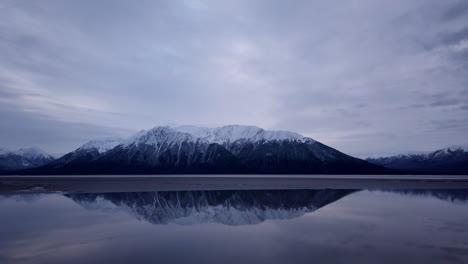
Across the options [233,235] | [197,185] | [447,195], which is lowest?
[233,235]

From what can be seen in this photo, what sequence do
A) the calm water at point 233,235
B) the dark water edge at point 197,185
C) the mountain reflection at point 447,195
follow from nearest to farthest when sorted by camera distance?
the calm water at point 233,235 → the mountain reflection at point 447,195 → the dark water edge at point 197,185

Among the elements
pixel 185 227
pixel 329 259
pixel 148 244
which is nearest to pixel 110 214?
pixel 185 227

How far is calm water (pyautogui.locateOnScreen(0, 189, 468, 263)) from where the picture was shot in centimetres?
1384

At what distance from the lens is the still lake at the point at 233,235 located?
13836 mm

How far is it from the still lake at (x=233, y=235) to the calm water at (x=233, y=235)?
0.15 feet

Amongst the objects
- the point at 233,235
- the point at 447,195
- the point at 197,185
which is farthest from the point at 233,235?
the point at 197,185

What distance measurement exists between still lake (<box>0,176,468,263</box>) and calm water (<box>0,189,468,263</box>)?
0.15ft

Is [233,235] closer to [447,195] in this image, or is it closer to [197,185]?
[447,195]

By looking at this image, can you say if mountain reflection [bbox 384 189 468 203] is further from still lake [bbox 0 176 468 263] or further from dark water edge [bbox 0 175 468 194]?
dark water edge [bbox 0 175 468 194]

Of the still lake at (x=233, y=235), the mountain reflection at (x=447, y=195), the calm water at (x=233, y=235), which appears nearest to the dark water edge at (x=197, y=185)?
the mountain reflection at (x=447, y=195)

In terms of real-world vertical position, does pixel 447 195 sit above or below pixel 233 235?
above

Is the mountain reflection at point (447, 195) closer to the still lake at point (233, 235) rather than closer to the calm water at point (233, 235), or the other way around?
the still lake at point (233, 235)

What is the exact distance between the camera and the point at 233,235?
59.9 ft

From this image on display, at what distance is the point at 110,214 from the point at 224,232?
12090 mm
